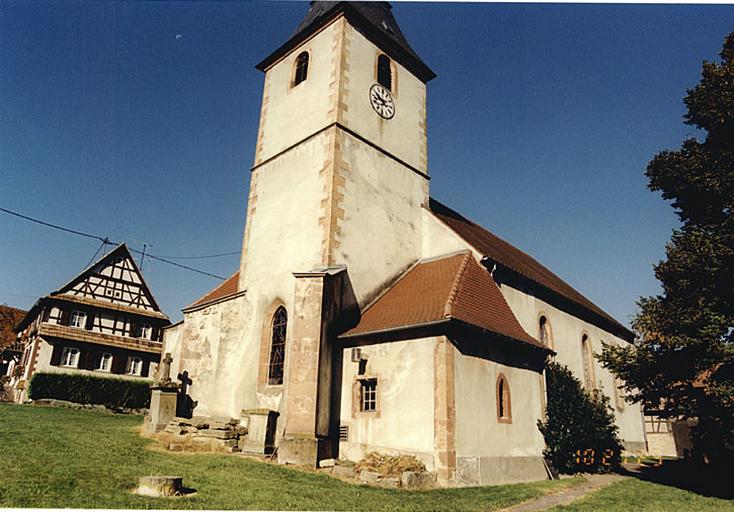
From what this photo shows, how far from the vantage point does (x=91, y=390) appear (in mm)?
28812

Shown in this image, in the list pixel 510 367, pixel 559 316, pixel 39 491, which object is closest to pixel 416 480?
pixel 510 367

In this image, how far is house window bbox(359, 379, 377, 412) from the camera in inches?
534

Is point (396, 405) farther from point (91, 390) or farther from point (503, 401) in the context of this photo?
point (91, 390)

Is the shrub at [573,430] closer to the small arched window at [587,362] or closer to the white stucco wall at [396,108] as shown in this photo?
the small arched window at [587,362]

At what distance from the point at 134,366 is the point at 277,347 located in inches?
856

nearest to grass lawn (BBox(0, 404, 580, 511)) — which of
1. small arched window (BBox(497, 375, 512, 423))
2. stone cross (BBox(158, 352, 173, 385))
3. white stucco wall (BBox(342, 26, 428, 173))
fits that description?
small arched window (BBox(497, 375, 512, 423))

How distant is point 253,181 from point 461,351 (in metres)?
10.8

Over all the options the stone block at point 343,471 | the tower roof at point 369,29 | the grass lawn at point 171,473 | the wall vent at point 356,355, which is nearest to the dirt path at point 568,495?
the grass lawn at point 171,473

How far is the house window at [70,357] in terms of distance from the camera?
98.2 ft

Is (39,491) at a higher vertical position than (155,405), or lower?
lower

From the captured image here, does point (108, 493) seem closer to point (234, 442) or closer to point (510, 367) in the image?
point (234, 442)

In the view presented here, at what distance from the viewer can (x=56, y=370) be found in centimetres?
2927

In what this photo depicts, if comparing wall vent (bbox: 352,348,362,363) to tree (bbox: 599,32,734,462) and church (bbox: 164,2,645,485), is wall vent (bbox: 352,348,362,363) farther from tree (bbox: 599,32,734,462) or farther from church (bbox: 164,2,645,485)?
tree (bbox: 599,32,734,462)

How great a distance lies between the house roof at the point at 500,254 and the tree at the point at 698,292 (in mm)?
4819
